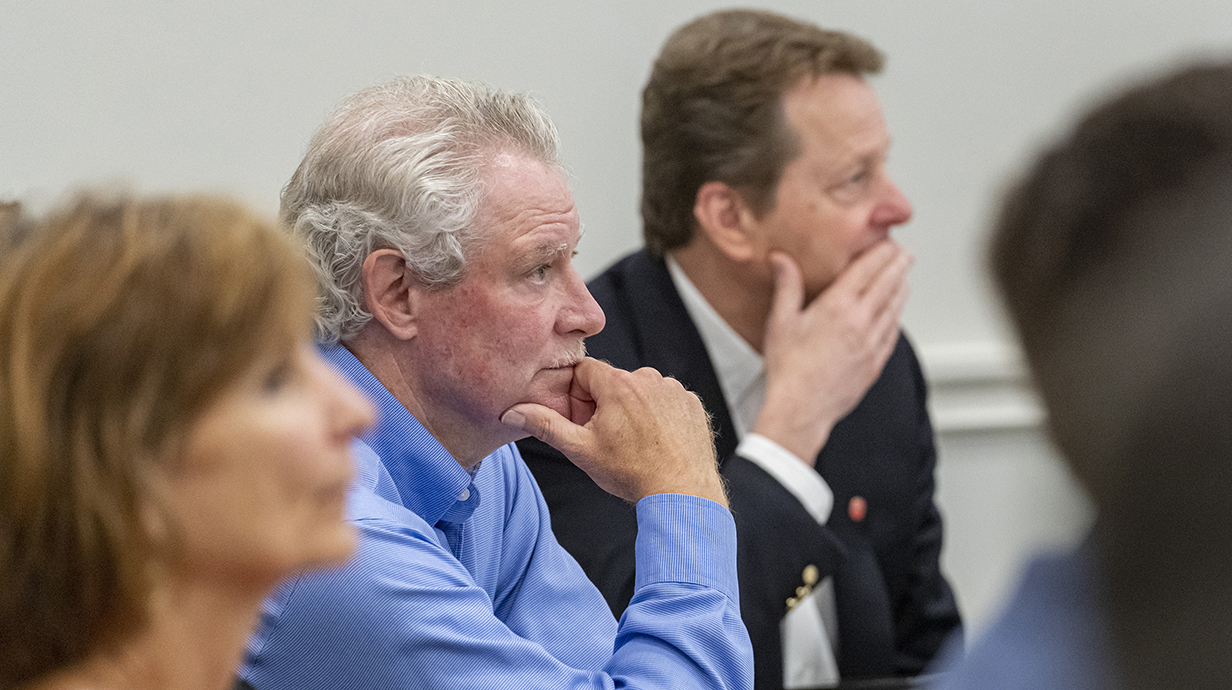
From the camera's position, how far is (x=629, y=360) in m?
1.80

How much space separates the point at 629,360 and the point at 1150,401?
4.28 ft

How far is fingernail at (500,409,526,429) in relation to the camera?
133 centimetres

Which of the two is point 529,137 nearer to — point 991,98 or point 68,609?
point 68,609

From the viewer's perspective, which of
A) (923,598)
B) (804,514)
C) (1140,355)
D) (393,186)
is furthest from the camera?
(923,598)

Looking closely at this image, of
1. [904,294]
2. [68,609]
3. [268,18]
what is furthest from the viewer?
[268,18]

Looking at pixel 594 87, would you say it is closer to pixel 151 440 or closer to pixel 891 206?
pixel 891 206

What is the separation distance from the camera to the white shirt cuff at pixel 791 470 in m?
1.72

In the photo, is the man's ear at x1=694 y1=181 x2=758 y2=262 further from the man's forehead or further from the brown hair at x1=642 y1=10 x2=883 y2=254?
the man's forehead

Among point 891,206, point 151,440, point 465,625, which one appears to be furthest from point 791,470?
point 151,440

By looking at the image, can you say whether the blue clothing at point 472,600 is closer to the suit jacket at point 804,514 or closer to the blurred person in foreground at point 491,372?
the blurred person in foreground at point 491,372

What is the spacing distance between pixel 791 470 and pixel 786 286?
17.7 inches

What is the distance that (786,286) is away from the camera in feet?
6.79

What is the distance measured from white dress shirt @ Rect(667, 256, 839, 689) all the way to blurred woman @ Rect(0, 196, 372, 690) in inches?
42.1

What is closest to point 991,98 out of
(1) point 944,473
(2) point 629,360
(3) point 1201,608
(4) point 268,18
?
(1) point 944,473
